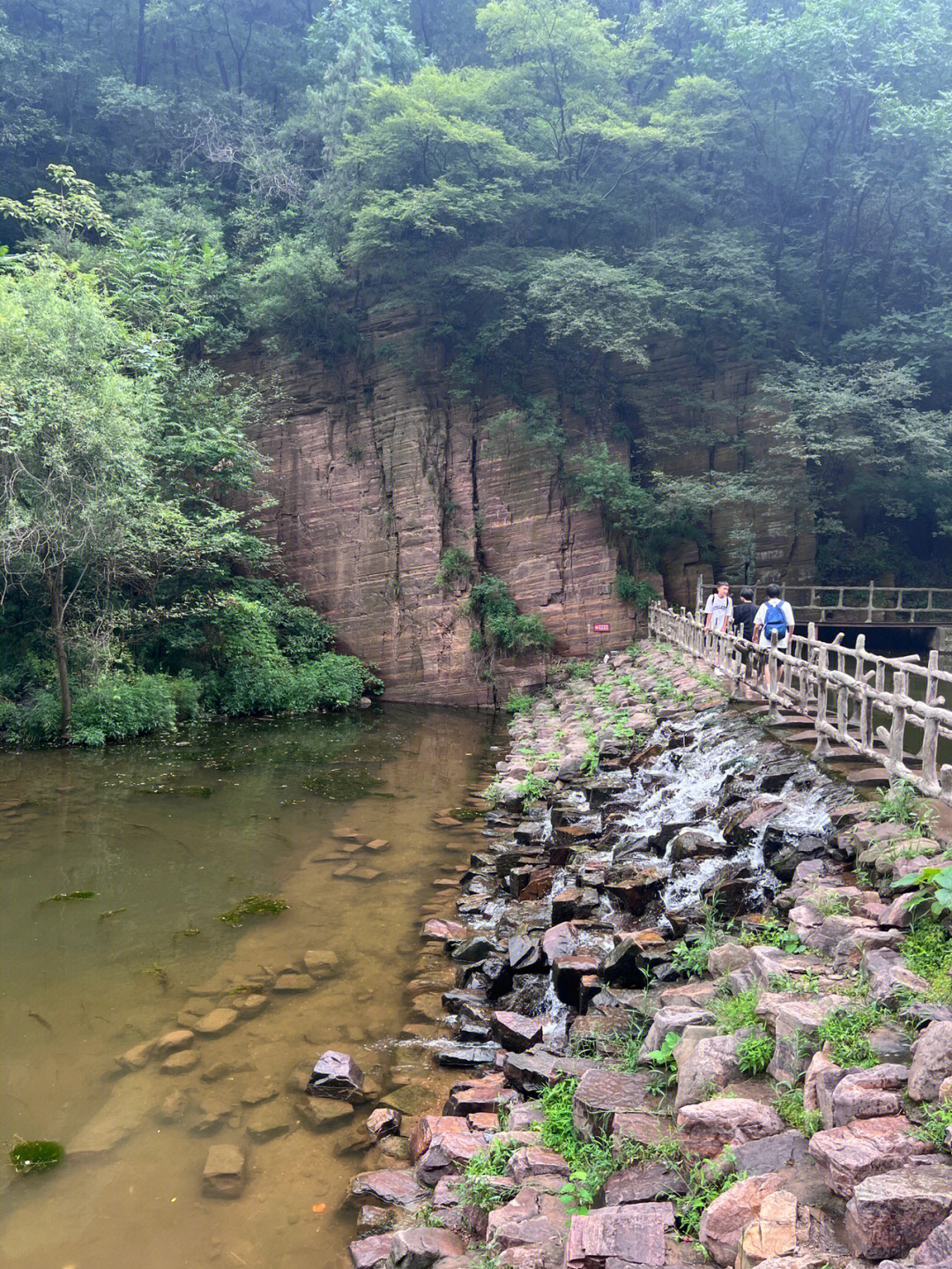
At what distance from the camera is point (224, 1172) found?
495 centimetres

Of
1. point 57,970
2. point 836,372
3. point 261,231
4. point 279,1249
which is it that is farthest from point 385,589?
point 279,1249

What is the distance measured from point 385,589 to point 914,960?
62.6ft

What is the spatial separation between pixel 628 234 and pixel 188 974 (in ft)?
76.9

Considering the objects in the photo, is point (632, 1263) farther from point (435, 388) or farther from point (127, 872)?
point (435, 388)

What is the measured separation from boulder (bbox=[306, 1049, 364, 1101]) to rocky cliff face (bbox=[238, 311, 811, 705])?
53.6 ft

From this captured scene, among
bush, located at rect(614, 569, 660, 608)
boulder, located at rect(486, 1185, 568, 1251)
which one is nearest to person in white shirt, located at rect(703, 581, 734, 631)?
bush, located at rect(614, 569, 660, 608)

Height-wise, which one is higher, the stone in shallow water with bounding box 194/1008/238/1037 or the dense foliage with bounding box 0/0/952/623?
the dense foliage with bounding box 0/0/952/623

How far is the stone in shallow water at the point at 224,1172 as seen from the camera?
4820 mm

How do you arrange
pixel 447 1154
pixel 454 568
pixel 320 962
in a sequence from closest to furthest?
pixel 447 1154, pixel 320 962, pixel 454 568

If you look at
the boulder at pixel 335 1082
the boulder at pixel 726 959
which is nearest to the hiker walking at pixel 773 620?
the boulder at pixel 726 959

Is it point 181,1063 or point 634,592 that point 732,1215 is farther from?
point 634,592

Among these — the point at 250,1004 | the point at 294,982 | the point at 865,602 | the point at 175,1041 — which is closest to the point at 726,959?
the point at 294,982

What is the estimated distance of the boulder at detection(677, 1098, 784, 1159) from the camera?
3.67 meters

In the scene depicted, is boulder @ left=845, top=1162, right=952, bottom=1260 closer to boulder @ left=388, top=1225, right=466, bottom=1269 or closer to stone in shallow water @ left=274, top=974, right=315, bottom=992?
boulder @ left=388, top=1225, right=466, bottom=1269
